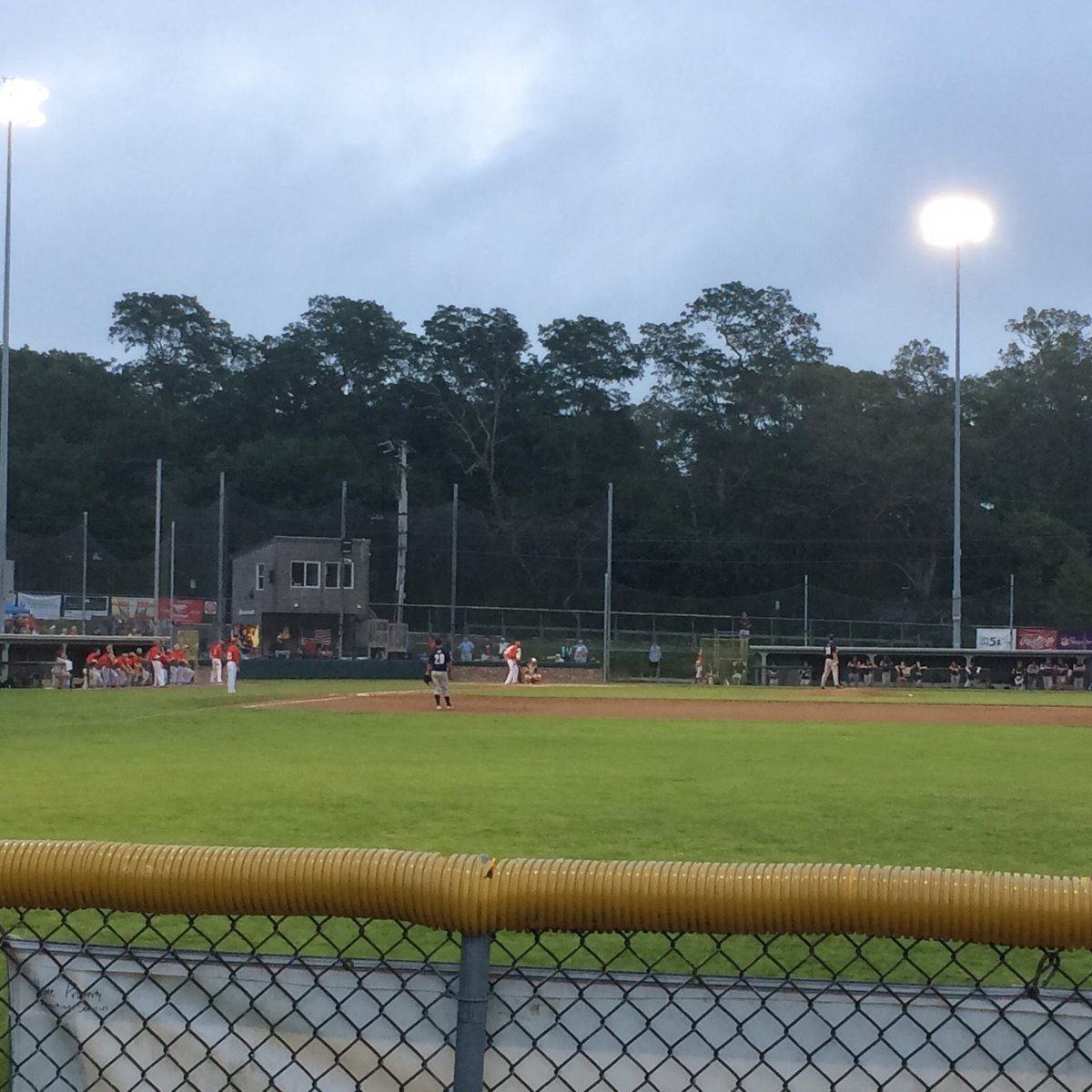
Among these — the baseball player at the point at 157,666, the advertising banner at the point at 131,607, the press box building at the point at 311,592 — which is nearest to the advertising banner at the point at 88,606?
the advertising banner at the point at 131,607

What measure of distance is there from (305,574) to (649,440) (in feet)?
125

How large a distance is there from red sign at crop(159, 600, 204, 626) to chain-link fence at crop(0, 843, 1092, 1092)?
178ft

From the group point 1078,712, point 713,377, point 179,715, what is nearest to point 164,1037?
point 179,715

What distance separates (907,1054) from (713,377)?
303 ft

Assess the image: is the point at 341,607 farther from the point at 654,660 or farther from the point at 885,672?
the point at 885,672

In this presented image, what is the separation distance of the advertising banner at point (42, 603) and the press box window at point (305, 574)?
9482 mm

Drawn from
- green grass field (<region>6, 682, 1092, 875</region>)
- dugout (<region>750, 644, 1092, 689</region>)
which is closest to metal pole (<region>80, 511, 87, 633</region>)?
dugout (<region>750, 644, 1092, 689</region>)

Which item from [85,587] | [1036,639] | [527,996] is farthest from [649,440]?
[527,996]

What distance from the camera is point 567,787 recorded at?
44.9 ft

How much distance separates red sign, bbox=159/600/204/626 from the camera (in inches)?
2199

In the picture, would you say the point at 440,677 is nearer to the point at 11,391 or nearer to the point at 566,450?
the point at 566,450

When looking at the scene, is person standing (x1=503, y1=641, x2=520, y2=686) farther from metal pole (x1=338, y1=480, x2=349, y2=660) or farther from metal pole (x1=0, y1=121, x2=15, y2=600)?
metal pole (x1=0, y1=121, x2=15, y2=600)

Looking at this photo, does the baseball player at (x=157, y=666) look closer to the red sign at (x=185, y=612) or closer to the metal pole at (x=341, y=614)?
the metal pole at (x=341, y=614)

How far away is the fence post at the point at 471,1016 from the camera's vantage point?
268 cm
